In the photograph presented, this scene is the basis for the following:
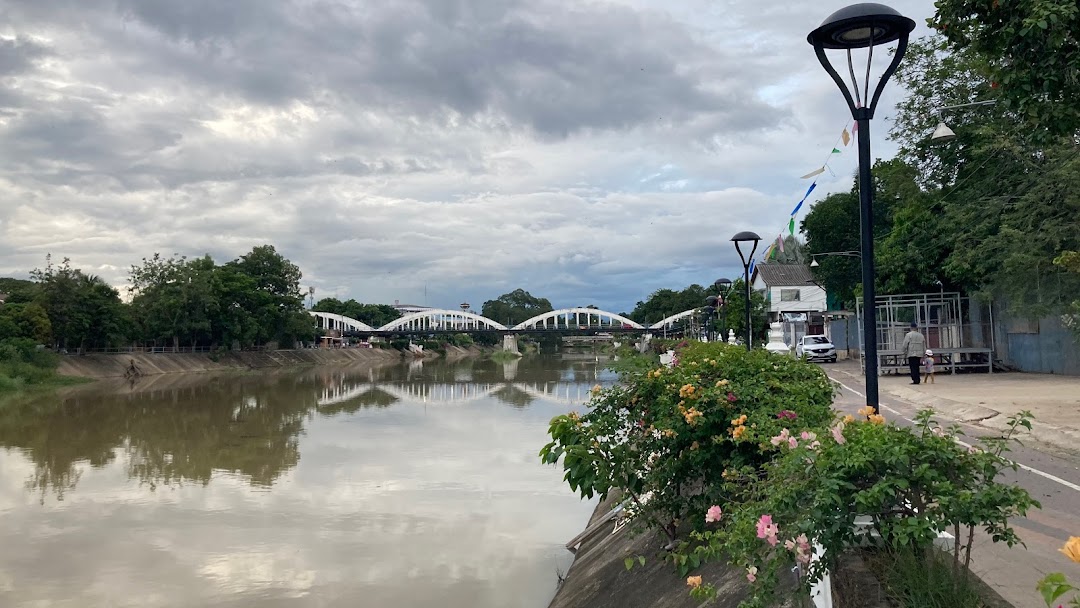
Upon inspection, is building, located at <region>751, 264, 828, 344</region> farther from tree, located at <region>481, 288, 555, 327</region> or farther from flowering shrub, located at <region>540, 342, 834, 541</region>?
tree, located at <region>481, 288, 555, 327</region>

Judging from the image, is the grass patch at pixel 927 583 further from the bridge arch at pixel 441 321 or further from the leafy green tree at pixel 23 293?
the bridge arch at pixel 441 321

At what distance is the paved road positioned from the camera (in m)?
4.25

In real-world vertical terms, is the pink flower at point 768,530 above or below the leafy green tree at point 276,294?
below

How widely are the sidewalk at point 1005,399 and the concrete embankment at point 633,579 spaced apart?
3994mm

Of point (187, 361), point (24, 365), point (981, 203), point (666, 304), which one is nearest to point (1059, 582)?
point (981, 203)

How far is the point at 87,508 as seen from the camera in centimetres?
1252

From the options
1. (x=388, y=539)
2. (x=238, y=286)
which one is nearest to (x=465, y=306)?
(x=238, y=286)

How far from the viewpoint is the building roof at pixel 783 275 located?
54.5 metres

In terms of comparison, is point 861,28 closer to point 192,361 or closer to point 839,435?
point 839,435

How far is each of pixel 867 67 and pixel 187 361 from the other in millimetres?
61477

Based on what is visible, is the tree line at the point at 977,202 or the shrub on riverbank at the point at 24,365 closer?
the tree line at the point at 977,202

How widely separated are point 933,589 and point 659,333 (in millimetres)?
85952

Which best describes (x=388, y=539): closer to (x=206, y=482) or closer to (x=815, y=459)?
(x=206, y=482)

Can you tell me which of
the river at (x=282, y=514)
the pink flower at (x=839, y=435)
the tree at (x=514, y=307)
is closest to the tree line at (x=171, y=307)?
the river at (x=282, y=514)
